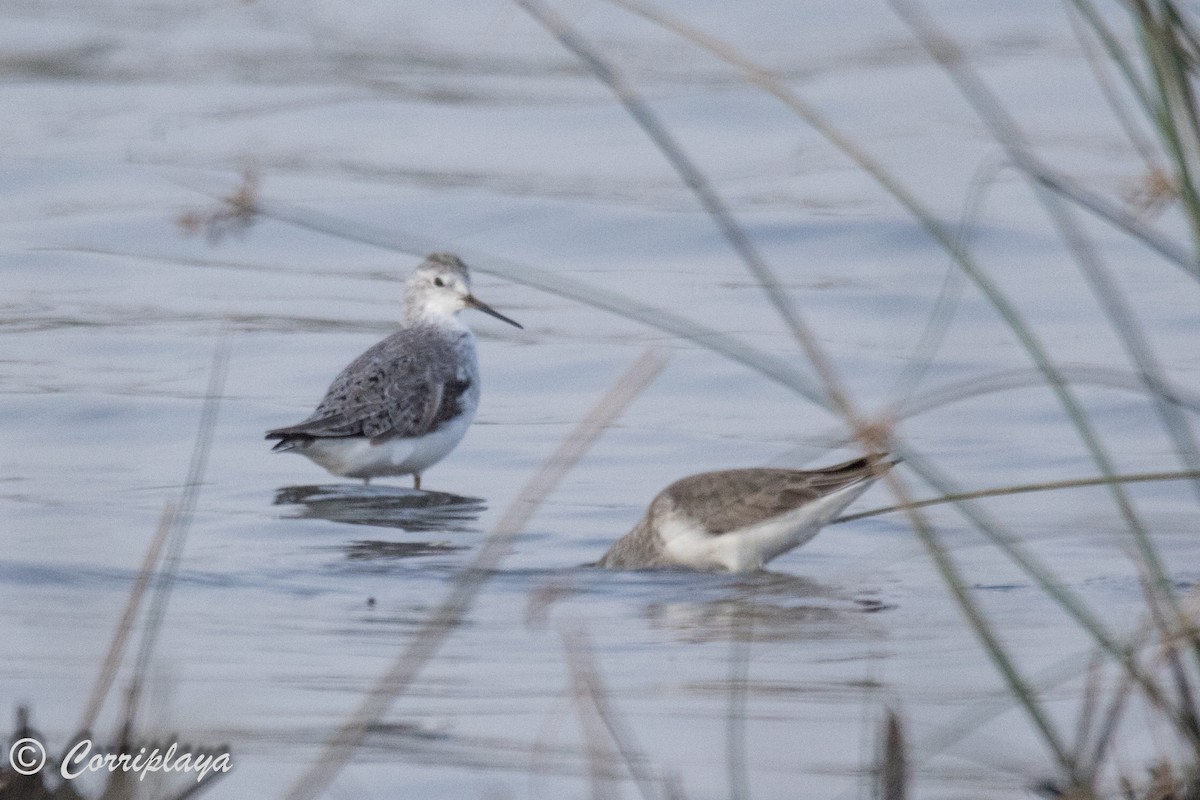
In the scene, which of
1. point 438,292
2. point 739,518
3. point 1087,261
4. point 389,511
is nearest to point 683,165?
point 1087,261

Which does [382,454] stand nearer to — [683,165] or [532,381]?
[532,381]

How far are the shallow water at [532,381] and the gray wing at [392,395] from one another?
299 mm

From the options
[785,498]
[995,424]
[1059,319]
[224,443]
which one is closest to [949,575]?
[785,498]

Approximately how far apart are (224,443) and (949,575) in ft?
21.4

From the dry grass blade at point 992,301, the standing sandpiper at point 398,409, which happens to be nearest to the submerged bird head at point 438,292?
the standing sandpiper at point 398,409

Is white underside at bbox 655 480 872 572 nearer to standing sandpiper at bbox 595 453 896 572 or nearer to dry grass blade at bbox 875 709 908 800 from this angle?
standing sandpiper at bbox 595 453 896 572

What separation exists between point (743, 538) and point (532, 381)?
143 inches

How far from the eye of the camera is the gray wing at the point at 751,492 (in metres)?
6.66

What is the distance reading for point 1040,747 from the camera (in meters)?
4.35

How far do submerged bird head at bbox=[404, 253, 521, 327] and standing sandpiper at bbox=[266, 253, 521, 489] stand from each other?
0.05 m

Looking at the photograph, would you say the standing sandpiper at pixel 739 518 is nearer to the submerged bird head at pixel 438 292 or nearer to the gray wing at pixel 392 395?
the gray wing at pixel 392 395

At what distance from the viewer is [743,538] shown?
6754mm

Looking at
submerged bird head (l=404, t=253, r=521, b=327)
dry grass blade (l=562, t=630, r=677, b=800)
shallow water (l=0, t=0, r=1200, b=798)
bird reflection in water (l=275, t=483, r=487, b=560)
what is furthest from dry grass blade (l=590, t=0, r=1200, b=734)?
submerged bird head (l=404, t=253, r=521, b=327)

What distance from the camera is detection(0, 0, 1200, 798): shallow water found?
466 centimetres
